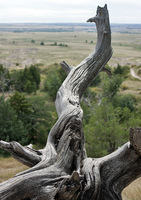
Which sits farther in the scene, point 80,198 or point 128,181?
point 128,181

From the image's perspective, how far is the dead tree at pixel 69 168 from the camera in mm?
2832

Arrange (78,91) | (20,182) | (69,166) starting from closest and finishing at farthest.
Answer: (20,182), (69,166), (78,91)

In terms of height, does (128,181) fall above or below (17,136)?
above

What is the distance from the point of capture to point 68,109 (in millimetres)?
3938

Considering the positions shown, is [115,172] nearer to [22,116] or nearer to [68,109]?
[68,109]

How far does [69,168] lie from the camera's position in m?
3.31

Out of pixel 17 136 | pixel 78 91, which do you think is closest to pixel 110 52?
pixel 78 91

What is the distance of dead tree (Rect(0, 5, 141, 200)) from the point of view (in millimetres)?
2832


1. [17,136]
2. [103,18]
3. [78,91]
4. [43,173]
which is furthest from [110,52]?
[17,136]

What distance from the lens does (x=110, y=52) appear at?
5.45 m

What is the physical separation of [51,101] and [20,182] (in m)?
44.4

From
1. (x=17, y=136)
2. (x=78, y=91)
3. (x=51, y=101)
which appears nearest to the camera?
(x=78, y=91)

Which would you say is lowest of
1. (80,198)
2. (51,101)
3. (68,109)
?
(51,101)

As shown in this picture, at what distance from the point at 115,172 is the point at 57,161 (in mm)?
926
